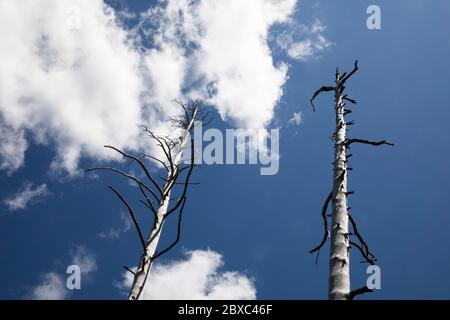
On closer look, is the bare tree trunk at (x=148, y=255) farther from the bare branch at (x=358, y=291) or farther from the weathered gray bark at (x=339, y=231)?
the bare branch at (x=358, y=291)

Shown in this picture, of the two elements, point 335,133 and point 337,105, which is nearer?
point 335,133

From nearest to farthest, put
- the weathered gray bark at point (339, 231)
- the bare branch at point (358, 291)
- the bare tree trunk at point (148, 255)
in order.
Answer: the bare branch at point (358, 291), the weathered gray bark at point (339, 231), the bare tree trunk at point (148, 255)

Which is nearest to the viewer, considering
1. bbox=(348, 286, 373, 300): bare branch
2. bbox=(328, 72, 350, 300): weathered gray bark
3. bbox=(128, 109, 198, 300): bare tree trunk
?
bbox=(348, 286, 373, 300): bare branch

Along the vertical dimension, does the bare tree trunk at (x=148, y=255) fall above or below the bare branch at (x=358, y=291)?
above

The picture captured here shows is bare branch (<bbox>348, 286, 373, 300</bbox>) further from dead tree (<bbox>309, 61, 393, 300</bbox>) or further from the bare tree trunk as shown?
the bare tree trunk

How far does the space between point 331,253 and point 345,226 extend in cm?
50

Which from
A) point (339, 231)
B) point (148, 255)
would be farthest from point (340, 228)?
point (148, 255)

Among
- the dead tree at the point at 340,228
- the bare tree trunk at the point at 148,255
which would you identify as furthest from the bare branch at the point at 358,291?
the bare tree trunk at the point at 148,255

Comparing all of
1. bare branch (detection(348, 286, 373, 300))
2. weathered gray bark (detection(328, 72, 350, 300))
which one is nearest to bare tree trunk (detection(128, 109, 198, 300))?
weathered gray bark (detection(328, 72, 350, 300))

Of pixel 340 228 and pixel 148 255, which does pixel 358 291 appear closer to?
pixel 340 228

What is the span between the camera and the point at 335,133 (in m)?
6.54

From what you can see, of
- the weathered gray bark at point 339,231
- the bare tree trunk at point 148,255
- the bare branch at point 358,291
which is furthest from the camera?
the bare tree trunk at point 148,255
